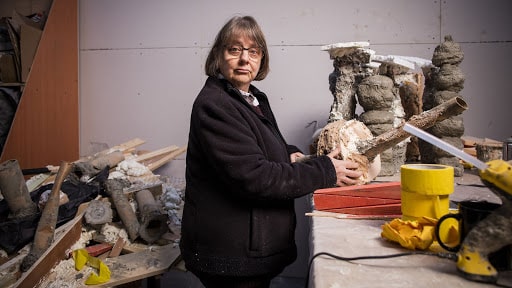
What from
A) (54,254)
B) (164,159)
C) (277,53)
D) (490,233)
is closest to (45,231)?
(54,254)

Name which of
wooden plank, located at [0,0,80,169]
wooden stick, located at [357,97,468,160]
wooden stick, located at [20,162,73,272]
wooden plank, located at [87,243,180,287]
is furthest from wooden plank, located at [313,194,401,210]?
wooden plank, located at [0,0,80,169]

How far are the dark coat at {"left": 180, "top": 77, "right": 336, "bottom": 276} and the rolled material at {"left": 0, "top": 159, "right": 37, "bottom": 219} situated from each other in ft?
4.39

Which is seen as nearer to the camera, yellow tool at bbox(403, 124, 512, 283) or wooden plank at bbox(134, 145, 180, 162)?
yellow tool at bbox(403, 124, 512, 283)

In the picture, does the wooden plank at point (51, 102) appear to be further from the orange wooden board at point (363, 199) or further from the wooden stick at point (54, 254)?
the orange wooden board at point (363, 199)

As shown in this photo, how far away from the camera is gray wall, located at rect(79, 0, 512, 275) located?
126 inches

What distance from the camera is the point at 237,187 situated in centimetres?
132

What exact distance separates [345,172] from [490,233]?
0.67 meters

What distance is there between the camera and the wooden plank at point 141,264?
1.94 m

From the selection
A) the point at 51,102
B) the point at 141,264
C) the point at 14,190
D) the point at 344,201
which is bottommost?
the point at 141,264

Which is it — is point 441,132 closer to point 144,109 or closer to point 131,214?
point 131,214

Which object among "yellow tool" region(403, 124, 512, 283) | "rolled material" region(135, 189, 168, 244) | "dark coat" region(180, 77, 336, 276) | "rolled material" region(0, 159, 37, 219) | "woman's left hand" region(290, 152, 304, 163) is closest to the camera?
"yellow tool" region(403, 124, 512, 283)

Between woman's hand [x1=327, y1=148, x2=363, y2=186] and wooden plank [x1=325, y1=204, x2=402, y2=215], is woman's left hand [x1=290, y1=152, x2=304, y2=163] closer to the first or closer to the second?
woman's hand [x1=327, y1=148, x2=363, y2=186]

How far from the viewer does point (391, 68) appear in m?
2.42

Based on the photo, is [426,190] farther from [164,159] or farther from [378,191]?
[164,159]
